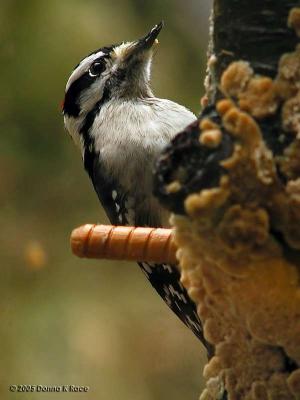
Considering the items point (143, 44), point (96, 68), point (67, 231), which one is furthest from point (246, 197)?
point (67, 231)

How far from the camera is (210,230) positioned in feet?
5.12

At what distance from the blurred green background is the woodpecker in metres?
1.16

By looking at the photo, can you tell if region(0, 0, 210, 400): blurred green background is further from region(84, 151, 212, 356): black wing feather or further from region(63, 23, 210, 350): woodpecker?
region(84, 151, 212, 356): black wing feather

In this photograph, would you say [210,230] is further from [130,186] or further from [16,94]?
[16,94]

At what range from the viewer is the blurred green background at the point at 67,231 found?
15.3ft

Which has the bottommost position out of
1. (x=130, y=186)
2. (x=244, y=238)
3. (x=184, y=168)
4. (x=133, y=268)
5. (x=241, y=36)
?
(x=133, y=268)

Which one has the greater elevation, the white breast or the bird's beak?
the bird's beak

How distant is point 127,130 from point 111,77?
10.9 inches

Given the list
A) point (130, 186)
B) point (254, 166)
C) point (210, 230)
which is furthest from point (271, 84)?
point (130, 186)

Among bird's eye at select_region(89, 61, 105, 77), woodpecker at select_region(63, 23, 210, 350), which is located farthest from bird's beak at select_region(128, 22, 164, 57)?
bird's eye at select_region(89, 61, 105, 77)

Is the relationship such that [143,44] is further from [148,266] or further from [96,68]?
[148,266]

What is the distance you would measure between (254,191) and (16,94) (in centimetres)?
333

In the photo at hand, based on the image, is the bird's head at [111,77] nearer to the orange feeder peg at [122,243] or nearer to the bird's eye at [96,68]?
the bird's eye at [96,68]

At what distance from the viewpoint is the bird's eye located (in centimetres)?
344
